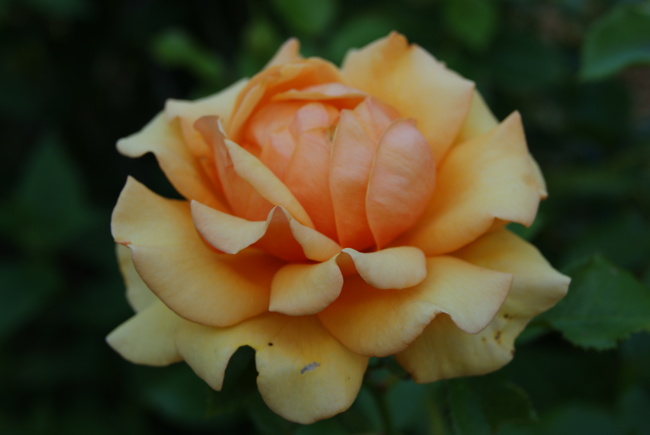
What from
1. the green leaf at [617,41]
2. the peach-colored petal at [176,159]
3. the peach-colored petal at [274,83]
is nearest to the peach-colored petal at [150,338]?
the peach-colored petal at [176,159]

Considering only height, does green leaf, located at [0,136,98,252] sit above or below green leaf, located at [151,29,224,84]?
below

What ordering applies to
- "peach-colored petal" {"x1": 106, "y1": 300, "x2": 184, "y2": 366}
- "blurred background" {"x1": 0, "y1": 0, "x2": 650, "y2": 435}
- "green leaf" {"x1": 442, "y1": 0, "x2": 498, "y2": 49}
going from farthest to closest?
"green leaf" {"x1": 442, "y1": 0, "x2": 498, "y2": 49}, "blurred background" {"x1": 0, "y1": 0, "x2": 650, "y2": 435}, "peach-colored petal" {"x1": 106, "y1": 300, "x2": 184, "y2": 366}

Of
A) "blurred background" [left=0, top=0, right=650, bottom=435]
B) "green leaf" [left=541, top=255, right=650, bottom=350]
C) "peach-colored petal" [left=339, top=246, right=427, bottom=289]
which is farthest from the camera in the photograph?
"blurred background" [left=0, top=0, right=650, bottom=435]

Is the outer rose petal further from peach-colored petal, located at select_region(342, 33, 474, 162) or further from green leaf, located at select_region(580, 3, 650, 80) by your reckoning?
green leaf, located at select_region(580, 3, 650, 80)

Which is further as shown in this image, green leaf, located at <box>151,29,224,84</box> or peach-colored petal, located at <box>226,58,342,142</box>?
green leaf, located at <box>151,29,224,84</box>

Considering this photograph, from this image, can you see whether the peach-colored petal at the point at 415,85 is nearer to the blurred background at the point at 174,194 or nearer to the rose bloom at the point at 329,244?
the rose bloom at the point at 329,244

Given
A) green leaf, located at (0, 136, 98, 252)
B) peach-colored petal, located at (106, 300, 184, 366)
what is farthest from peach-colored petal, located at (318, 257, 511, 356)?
green leaf, located at (0, 136, 98, 252)

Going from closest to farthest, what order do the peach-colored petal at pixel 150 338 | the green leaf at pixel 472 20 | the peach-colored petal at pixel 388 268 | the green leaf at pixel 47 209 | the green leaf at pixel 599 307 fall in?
the peach-colored petal at pixel 388 268 → the peach-colored petal at pixel 150 338 → the green leaf at pixel 599 307 → the green leaf at pixel 472 20 → the green leaf at pixel 47 209

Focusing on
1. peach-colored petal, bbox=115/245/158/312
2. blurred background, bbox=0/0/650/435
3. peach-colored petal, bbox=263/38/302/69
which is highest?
peach-colored petal, bbox=263/38/302/69
